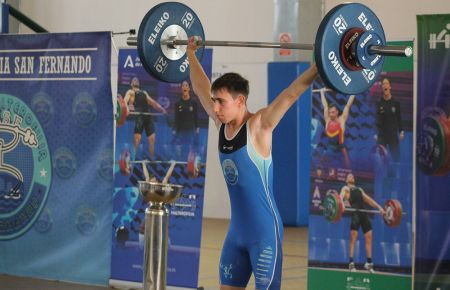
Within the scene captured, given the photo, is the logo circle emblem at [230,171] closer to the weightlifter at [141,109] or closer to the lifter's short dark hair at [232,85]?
the lifter's short dark hair at [232,85]

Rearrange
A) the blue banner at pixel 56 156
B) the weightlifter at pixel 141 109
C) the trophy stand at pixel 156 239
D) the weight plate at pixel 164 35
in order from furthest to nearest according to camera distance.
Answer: the blue banner at pixel 56 156 < the weightlifter at pixel 141 109 < the weight plate at pixel 164 35 < the trophy stand at pixel 156 239

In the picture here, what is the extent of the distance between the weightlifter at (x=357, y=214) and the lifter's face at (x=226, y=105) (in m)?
1.82

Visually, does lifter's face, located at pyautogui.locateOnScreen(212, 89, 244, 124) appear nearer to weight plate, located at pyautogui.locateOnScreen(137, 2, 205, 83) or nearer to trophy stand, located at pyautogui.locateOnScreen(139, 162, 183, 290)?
trophy stand, located at pyautogui.locateOnScreen(139, 162, 183, 290)

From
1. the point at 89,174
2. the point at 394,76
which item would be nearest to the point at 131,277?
the point at 89,174

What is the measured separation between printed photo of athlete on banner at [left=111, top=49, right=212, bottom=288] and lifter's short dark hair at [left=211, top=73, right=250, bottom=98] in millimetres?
1808

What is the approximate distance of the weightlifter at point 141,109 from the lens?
602cm

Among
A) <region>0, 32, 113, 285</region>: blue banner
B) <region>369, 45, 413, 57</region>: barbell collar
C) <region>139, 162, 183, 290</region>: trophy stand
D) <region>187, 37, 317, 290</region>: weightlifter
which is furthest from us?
<region>0, 32, 113, 285</region>: blue banner

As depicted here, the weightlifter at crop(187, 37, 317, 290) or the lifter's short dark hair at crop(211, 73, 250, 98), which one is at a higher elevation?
the lifter's short dark hair at crop(211, 73, 250, 98)

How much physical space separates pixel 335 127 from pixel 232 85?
1830 millimetres

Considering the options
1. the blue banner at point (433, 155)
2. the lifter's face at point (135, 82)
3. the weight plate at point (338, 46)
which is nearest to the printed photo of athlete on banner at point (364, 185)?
the blue banner at point (433, 155)

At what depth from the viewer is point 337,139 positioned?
221 inches

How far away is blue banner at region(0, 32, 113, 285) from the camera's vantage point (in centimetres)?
618

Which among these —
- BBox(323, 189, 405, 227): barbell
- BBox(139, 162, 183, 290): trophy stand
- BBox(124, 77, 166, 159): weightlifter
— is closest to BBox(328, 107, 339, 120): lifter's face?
BBox(323, 189, 405, 227): barbell

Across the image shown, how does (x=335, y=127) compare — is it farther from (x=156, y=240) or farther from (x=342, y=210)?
(x=156, y=240)
